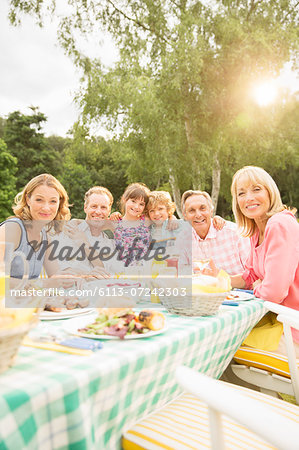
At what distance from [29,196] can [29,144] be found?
36.3 meters

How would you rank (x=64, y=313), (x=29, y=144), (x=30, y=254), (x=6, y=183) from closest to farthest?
(x=64, y=313), (x=30, y=254), (x=6, y=183), (x=29, y=144)

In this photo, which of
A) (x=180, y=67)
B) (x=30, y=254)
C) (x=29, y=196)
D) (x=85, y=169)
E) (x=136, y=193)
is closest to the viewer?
(x=30, y=254)

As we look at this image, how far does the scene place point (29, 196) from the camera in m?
2.59

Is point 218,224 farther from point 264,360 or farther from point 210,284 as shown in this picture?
point 210,284

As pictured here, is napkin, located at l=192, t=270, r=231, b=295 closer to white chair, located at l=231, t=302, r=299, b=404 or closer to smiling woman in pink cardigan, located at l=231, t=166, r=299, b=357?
white chair, located at l=231, t=302, r=299, b=404

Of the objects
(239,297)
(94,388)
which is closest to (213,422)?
(94,388)

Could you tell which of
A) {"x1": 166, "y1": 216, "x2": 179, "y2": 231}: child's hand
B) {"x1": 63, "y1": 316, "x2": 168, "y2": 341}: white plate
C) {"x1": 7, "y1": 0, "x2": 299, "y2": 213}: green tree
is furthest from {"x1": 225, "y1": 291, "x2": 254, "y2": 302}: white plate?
{"x1": 7, "y1": 0, "x2": 299, "y2": 213}: green tree

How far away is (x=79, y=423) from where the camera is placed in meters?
0.89

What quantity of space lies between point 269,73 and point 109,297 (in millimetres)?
14199

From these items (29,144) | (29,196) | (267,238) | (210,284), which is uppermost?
(29,144)

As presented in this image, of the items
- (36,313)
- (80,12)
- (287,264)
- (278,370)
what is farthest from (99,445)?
(80,12)

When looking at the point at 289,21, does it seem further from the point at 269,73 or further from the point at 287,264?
the point at 287,264

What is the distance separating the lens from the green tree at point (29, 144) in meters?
34.9

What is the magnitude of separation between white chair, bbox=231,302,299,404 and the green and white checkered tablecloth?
0.46 metres
